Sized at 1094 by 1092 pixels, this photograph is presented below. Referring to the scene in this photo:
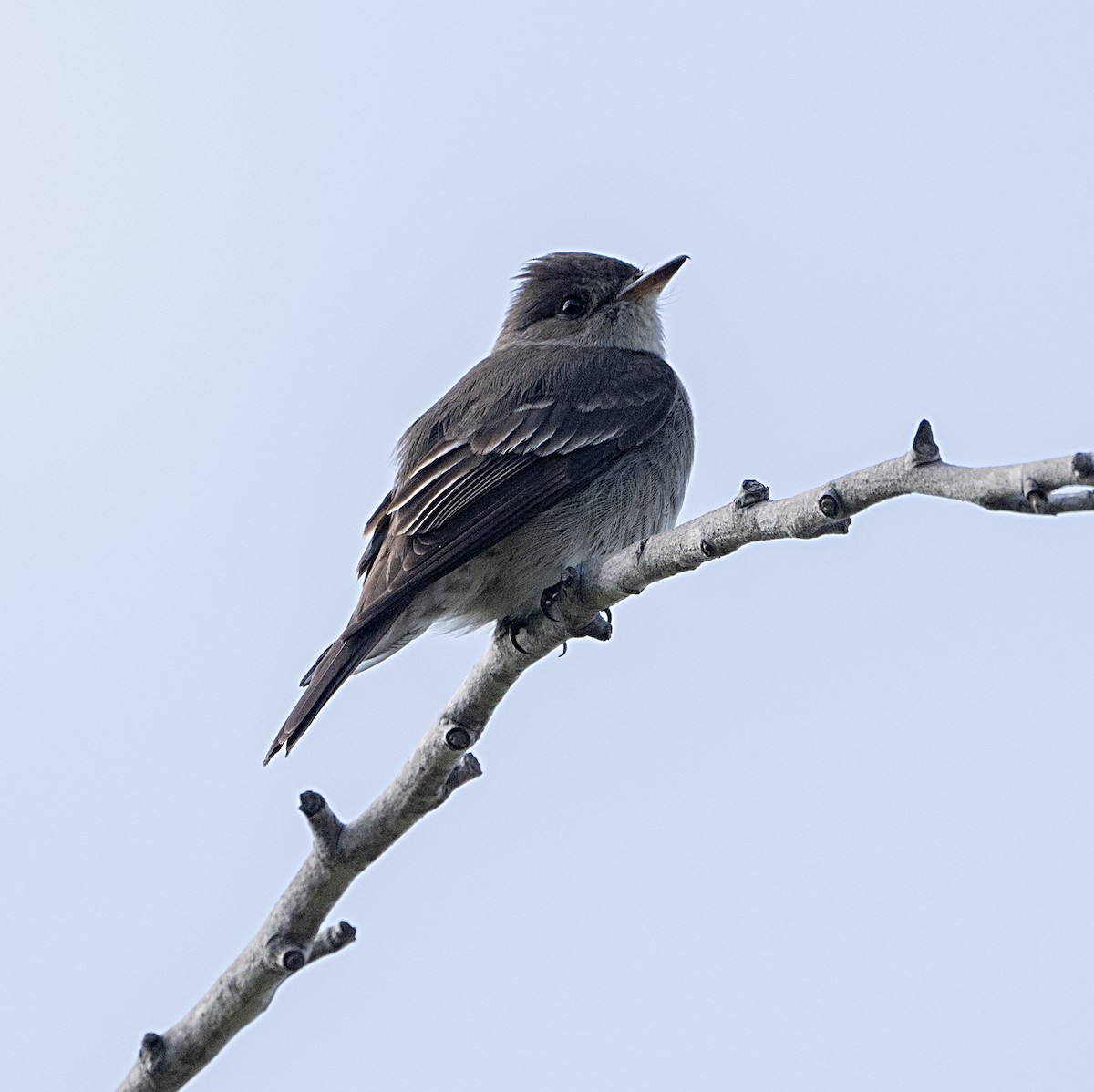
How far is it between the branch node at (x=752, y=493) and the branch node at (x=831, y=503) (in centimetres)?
37

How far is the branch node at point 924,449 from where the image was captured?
4020 millimetres

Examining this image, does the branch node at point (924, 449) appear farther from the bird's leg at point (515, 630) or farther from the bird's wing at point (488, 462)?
the bird's wing at point (488, 462)

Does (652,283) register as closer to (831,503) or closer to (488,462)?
(488,462)

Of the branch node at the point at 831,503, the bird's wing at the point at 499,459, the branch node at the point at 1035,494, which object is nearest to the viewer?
the branch node at the point at 1035,494

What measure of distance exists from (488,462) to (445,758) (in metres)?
2.11

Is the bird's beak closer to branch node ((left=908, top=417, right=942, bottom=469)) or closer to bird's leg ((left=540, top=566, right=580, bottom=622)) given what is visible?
bird's leg ((left=540, top=566, right=580, bottom=622))

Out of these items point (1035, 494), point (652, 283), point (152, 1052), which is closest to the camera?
point (1035, 494)

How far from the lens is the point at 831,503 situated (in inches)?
172

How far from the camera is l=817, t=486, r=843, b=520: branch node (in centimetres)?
436

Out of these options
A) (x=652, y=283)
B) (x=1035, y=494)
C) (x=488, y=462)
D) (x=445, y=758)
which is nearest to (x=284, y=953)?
(x=445, y=758)

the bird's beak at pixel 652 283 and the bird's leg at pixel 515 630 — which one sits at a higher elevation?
the bird's beak at pixel 652 283

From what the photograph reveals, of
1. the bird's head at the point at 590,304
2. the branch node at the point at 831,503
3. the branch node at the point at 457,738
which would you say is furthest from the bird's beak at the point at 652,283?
the branch node at the point at 831,503

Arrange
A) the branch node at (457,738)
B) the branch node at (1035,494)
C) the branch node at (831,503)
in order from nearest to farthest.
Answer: the branch node at (1035,494), the branch node at (831,503), the branch node at (457,738)

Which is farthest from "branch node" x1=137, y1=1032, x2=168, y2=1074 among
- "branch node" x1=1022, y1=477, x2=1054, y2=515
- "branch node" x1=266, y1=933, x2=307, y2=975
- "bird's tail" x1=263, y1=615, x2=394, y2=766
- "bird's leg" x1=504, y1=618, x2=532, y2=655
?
"branch node" x1=1022, y1=477, x2=1054, y2=515
